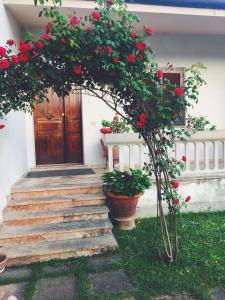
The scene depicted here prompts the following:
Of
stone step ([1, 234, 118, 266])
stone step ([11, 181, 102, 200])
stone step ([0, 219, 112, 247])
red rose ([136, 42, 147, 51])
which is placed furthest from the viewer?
stone step ([11, 181, 102, 200])

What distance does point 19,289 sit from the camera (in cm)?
283

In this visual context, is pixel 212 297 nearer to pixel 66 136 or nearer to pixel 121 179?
pixel 121 179

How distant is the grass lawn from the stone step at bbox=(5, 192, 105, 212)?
2.11 feet

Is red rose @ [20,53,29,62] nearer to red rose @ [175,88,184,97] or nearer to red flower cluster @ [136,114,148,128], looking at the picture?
red flower cluster @ [136,114,148,128]

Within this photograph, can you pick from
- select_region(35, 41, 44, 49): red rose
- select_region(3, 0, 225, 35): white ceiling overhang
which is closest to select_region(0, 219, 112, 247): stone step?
select_region(35, 41, 44, 49): red rose

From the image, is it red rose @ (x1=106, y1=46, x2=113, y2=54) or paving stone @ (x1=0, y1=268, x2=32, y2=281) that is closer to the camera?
red rose @ (x1=106, y1=46, x2=113, y2=54)

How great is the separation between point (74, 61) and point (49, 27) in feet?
1.31

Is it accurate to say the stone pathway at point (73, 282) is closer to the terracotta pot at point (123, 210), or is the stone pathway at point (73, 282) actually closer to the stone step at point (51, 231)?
the stone step at point (51, 231)

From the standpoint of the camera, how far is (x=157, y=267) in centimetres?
315

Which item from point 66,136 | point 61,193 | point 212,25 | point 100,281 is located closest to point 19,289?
point 100,281

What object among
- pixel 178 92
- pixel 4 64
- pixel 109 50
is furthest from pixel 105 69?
pixel 4 64

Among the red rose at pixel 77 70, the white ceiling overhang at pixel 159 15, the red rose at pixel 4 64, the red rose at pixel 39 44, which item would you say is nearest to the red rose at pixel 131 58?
the red rose at pixel 77 70

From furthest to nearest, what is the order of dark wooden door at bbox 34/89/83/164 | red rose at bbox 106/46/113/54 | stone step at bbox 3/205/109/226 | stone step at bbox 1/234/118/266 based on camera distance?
dark wooden door at bbox 34/89/83/164 → stone step at bbox 3/205/109/226 → stone step at bbox 1/234/118/266 → red rose at bbox 106/46/113/54

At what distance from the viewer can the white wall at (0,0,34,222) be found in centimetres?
406
